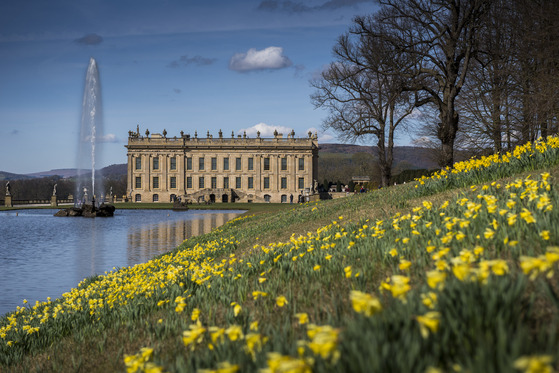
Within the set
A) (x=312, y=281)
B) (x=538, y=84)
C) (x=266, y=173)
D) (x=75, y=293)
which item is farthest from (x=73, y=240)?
(x=266, y=173)

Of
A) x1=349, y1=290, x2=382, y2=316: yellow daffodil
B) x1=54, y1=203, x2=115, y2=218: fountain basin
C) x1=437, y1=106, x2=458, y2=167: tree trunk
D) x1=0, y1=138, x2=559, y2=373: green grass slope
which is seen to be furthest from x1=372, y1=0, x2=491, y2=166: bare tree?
x1=54, y1=203, x2=115, y2=218: fountain basin

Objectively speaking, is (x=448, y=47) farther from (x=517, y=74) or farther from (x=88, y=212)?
(x=88, y=212)

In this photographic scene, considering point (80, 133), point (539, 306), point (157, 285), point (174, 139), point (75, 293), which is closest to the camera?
point (539, 306)

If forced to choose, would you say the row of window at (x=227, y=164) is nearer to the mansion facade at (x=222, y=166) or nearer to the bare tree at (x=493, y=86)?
the mansion facade at (x=222, y=166)

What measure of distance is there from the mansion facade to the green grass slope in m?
77.5

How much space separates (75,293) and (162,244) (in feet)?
34.5

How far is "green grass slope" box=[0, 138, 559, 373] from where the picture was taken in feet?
6.74

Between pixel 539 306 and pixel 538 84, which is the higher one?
pixel 538 84

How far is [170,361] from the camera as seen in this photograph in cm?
346

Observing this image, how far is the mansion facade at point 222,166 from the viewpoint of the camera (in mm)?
85062

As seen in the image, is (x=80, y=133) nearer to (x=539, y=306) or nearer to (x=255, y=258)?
(x=255, y=258)

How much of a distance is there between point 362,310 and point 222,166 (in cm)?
8497

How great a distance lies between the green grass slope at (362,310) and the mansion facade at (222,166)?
254 feet

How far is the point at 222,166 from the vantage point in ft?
283
